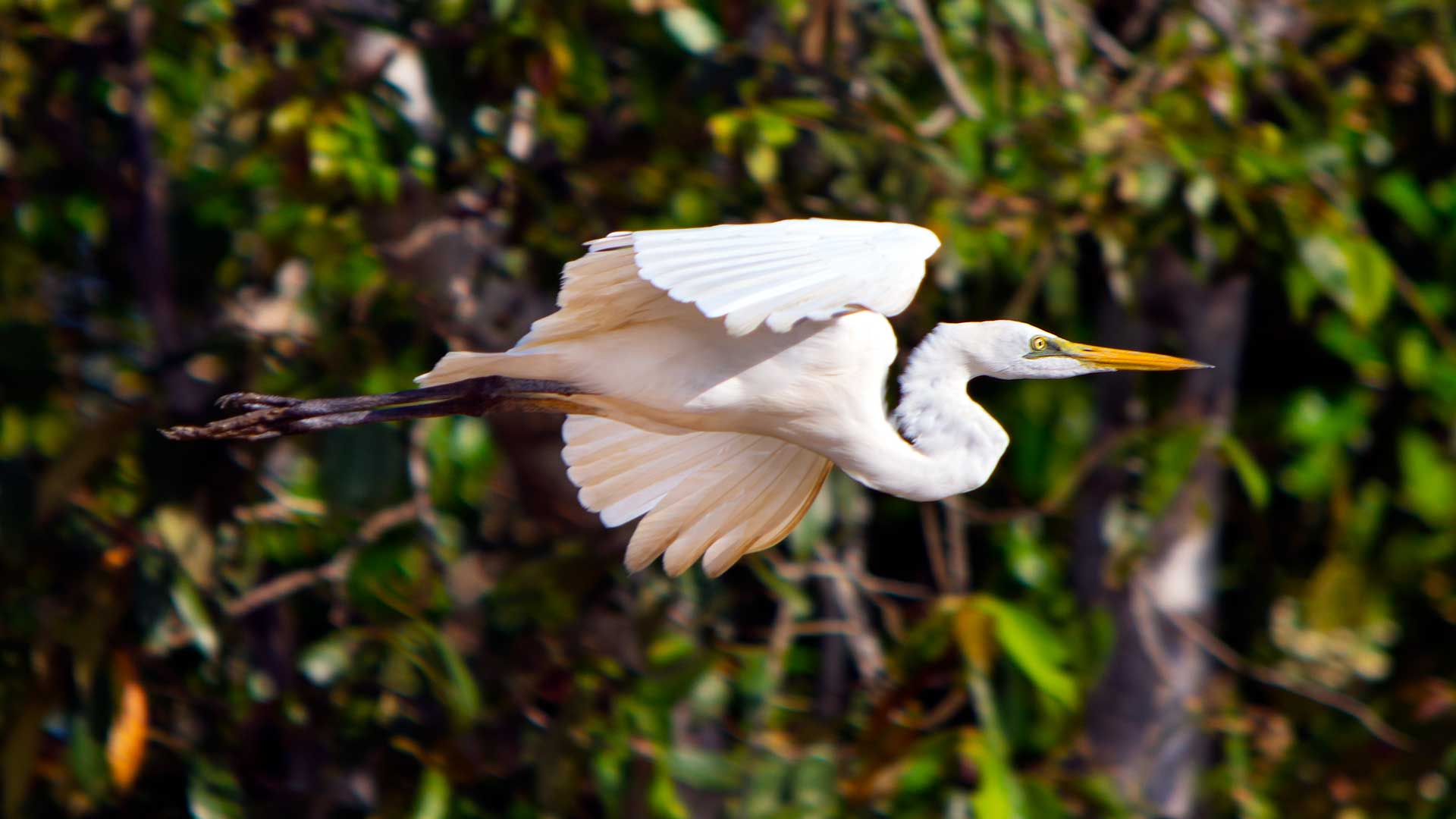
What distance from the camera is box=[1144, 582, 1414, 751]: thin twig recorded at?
12.2 ft

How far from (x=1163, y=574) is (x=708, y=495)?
1.90 meters

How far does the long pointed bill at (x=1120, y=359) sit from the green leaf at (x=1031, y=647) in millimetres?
758

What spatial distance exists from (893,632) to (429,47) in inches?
53.1

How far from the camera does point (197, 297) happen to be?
3406 millimetres

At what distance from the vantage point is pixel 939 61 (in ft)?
9.99

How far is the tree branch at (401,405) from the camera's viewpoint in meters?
2.13

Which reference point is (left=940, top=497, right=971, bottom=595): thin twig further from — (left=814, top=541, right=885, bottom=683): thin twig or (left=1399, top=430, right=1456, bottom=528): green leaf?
(left=1399, top=430, right=1456, bottom=528): green leaf

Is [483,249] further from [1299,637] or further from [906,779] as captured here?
[1299,637]

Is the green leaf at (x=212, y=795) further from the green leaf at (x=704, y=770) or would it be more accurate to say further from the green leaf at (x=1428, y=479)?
the green leaf at (x=1428, y=479)

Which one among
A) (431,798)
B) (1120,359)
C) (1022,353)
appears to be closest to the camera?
(1022,353)

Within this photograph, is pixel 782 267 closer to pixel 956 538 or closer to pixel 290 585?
pixel 290 585

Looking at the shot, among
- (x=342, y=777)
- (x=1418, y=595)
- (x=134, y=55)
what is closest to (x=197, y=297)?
(x=134, y=55)

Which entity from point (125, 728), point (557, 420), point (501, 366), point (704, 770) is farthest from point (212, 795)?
point (501, 366)

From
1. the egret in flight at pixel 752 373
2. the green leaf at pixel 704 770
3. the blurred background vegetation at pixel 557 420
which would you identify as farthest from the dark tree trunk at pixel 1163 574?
the egret in flight at pixel 752 373
